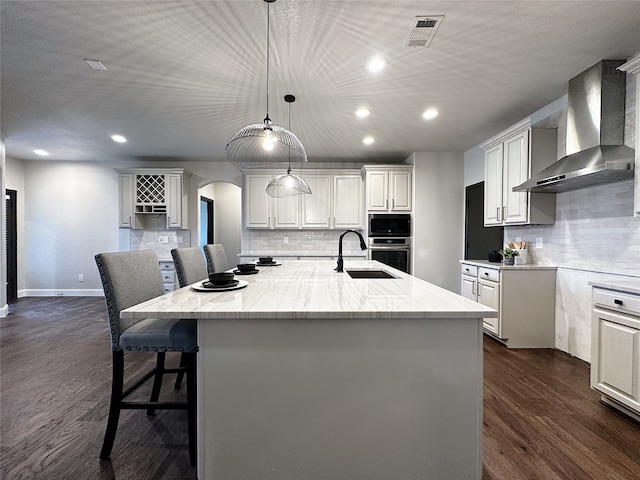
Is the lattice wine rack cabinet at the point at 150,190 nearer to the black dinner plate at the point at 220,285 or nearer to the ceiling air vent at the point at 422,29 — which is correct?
the black dinner plate at the point at 220,285

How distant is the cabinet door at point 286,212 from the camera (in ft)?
18.4

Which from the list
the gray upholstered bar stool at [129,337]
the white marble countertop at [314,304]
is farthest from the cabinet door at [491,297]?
the gray upholstered bar stool at [129,337]

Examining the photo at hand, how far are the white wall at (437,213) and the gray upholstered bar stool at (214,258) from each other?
3308mm

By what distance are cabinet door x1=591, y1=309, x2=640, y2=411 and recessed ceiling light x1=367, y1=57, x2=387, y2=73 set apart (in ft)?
7.97

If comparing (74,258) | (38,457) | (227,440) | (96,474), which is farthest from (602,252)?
(74,258)

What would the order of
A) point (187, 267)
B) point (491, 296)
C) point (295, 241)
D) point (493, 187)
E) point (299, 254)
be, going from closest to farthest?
point (187, 267) < point (491, 296) < point (493, 187) < point (299, 254) < point (295, 241)

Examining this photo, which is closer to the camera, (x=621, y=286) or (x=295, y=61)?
(x=621, y=286)

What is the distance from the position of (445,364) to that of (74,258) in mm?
7137

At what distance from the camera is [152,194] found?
5.66 m

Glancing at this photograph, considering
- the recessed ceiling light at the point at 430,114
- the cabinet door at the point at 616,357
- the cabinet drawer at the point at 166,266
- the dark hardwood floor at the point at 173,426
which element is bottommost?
the dark hardwood floor at the point at 173,426

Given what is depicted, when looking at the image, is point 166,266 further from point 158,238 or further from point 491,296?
point 491,296

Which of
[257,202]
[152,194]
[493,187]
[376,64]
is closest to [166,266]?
[152,194]

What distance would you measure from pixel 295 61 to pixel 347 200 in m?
3.30

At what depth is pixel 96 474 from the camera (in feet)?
5.06
